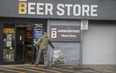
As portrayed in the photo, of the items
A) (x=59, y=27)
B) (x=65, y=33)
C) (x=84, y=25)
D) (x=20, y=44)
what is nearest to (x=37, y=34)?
(x=20, y=44)

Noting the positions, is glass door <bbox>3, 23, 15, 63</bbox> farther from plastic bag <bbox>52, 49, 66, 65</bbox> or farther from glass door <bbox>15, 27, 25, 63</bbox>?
plastic bag <bbox>52, 49, 66, 65</bbox>

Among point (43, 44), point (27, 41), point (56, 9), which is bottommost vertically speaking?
point (43, 44)

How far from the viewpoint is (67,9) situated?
61.2 feet

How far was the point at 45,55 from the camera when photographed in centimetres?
1752

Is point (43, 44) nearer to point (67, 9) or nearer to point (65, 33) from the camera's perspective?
point (65, 33)

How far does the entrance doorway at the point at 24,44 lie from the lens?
60.6ft

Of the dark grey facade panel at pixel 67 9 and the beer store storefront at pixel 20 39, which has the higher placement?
the dark grey facade panel at pixel 67 9

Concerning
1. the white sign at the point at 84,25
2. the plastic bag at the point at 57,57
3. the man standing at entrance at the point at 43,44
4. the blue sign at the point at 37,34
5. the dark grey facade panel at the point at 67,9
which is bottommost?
the plastic bag at the point at 57,57

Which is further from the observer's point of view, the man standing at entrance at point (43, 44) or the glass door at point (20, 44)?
the glass door at point (20, 44)

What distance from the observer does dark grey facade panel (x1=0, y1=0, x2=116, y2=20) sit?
1797 cm

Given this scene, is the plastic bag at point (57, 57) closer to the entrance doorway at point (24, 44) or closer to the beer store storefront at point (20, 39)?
the beer store storefront at point (20, 39)

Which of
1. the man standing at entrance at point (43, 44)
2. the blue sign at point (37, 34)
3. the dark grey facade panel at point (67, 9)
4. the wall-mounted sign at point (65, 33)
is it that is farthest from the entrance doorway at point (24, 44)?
the man standing at entrance at point (43, 44)

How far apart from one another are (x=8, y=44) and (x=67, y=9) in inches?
146

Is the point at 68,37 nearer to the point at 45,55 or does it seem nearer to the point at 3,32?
the point at 45,55
